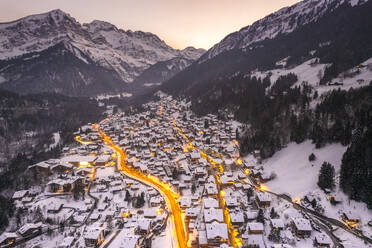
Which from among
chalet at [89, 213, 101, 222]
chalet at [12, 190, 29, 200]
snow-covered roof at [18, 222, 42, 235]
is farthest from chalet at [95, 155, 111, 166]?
snow-covered roof at [18, 222, 42, 235]

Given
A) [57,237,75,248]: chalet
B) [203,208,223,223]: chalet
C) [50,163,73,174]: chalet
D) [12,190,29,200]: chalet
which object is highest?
[50,163,73,174]: chalet

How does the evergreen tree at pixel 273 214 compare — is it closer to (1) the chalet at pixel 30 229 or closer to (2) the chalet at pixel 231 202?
(2) the chalet at pixel 231 202

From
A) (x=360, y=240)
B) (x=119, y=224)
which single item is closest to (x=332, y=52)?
(x=360, y=240)

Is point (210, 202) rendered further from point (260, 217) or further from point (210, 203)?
point (260, 217)

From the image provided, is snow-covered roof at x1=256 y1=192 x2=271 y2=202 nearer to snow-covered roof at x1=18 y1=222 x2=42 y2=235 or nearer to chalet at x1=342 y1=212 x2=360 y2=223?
chalet at x1=342 y1=212 x2=360 y2=223

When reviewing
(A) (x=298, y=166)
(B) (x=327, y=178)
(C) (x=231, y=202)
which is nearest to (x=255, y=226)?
(C) (x=231, y=202)

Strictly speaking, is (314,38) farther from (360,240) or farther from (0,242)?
(0,242)

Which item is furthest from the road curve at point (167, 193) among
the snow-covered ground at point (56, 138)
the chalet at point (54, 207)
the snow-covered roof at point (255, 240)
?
the snow-covered ground at point (56, 138)
